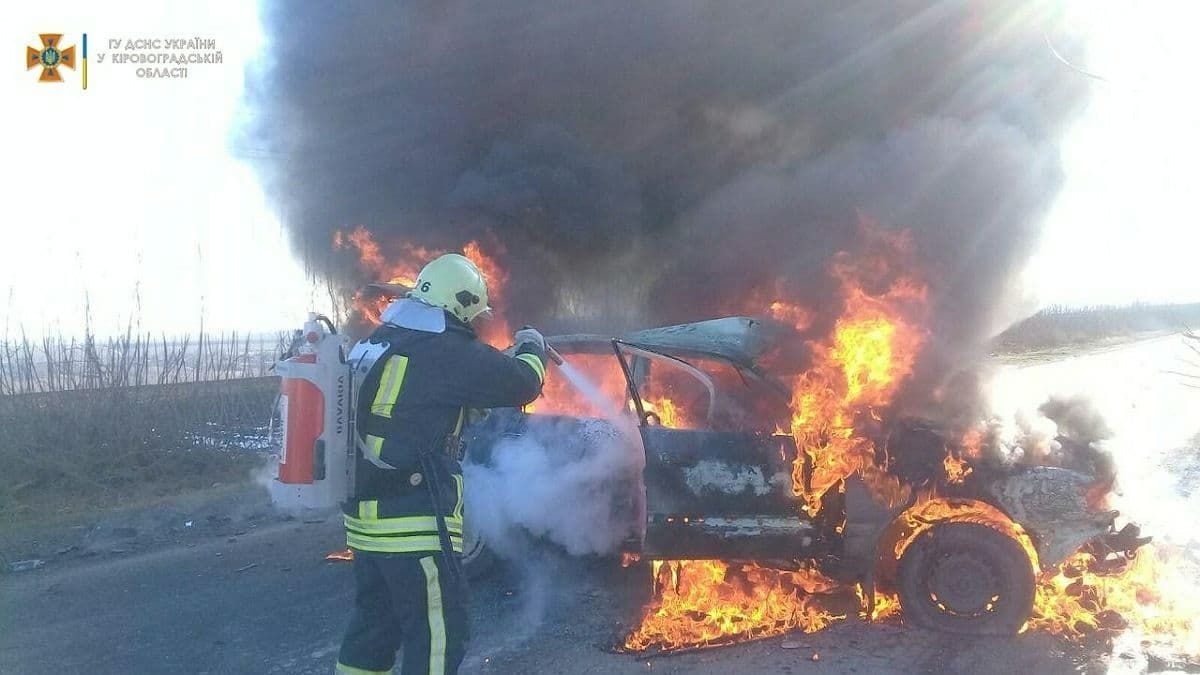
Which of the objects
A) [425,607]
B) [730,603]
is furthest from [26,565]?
[730,603]

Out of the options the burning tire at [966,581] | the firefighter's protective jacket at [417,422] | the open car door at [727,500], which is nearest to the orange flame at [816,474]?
the open car door at [727,500]

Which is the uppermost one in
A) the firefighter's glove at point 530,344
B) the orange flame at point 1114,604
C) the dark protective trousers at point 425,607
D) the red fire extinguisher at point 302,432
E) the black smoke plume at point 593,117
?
the black smoke plume at point 593,117

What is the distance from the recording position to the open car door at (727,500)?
4.37 metres

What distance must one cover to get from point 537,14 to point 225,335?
23.1 ft

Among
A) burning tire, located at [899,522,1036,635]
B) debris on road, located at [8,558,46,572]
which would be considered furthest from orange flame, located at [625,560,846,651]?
debris on road, located at [8,558,46,572]

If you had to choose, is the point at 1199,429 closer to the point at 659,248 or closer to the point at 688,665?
the point at 659,248

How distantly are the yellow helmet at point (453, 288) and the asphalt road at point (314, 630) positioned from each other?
1947mm

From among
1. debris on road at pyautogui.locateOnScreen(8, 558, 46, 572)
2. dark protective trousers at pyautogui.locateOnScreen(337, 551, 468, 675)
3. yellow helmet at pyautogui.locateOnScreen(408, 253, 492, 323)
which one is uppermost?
yellow helmet at pyautogui.locateOnScreen(408, 253, 492, 323)

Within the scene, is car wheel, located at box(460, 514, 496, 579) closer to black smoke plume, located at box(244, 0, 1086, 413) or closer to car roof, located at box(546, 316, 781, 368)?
car roof, located at box(546, 316, 781, 368)

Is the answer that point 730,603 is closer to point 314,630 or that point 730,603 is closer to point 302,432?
point 314,630

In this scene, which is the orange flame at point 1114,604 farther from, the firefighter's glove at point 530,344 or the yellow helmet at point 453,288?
the yellow helmet at point 453,288

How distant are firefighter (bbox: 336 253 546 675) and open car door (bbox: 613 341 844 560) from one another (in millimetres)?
1457

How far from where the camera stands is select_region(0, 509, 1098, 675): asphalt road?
4.09m

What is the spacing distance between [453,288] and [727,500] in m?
2.05
